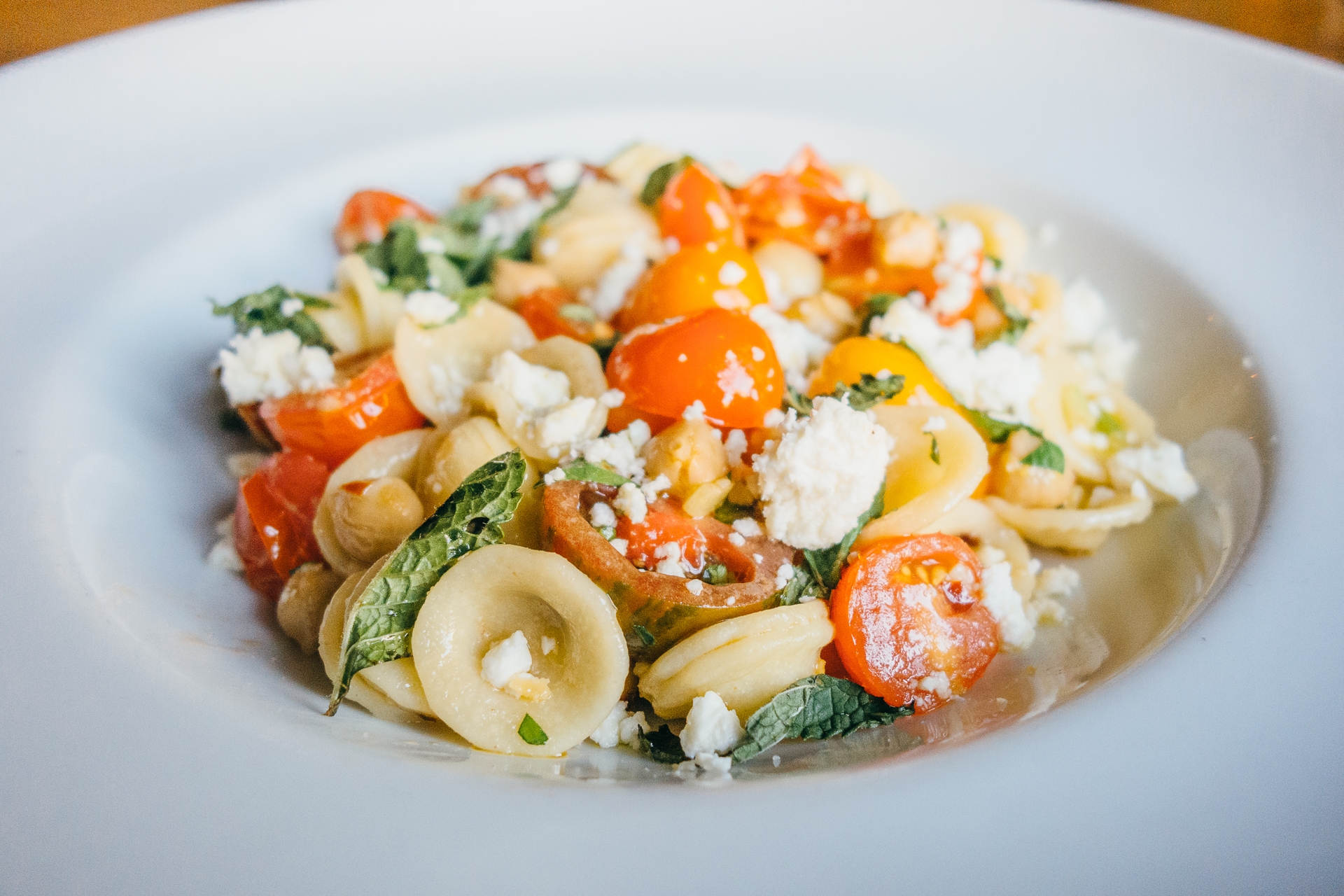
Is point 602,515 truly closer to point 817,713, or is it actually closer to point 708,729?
point 708,729

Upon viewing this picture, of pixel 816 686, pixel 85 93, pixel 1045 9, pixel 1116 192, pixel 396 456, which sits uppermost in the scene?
pixel 1045 9

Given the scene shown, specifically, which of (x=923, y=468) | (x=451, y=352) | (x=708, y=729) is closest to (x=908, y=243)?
(x=923, y=468)

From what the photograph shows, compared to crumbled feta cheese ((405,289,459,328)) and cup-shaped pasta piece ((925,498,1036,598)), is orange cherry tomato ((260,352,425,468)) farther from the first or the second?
cup-shaped pasta piece ((925,498,1036,598))

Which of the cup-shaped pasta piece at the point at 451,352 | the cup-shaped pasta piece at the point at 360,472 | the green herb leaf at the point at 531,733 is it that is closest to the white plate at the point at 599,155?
the green herb leaf at the point at 531,733

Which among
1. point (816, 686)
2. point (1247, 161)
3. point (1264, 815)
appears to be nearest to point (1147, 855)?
point (1264, 815)

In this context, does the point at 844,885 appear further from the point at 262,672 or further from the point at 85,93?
the point at 85,93

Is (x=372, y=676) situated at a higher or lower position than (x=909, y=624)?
lower
